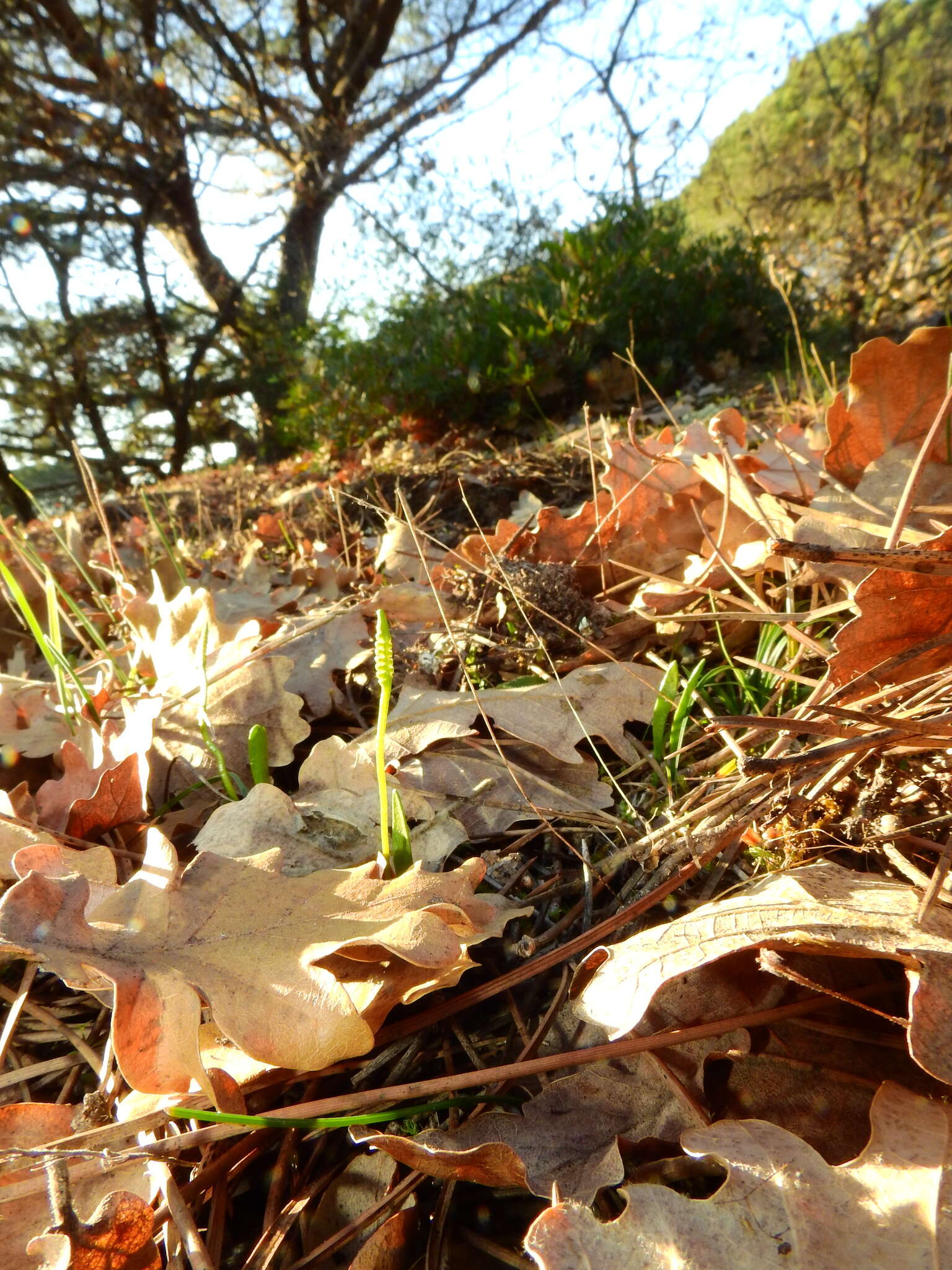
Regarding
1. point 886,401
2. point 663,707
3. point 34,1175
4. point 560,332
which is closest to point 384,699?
point 663,707

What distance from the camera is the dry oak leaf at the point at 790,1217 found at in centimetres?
60

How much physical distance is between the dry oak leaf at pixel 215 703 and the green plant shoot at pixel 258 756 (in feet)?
0.19

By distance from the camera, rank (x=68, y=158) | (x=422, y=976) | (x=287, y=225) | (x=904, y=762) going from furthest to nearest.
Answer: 1. (x=287, y=225)
2. (x=68, y=158)
3. (x=904, y=762)
4. (x=422, y=976)

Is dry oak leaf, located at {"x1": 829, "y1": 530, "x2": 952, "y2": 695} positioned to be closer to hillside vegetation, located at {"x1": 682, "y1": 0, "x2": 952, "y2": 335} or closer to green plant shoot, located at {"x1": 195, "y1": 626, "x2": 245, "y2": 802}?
green plant shoot, located at {"x1": 195, "y1": 626, "x2": 245, "y2": 802}

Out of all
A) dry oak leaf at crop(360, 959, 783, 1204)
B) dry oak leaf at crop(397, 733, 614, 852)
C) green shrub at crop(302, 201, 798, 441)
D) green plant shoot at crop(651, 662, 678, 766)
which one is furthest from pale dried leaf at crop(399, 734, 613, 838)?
green shrub at crop(302, 201, 798, 441)

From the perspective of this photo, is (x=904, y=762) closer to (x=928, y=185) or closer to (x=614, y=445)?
(x=614, y=445)

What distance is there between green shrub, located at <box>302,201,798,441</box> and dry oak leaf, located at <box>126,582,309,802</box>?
148 inches

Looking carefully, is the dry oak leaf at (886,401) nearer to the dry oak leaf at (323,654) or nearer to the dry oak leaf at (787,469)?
the dry oak leaf at (787,469)

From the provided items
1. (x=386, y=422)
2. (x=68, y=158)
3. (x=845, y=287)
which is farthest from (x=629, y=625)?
(x=68, y=158)

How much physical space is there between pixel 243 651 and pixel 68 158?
12.3m

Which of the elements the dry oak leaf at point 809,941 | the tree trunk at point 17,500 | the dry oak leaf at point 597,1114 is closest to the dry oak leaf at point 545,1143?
the dry oak leaf at point 597,1114

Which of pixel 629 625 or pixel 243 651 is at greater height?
pixel 243 651

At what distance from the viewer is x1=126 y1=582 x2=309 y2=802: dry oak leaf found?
1.33 metres

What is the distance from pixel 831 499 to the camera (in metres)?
1.44
